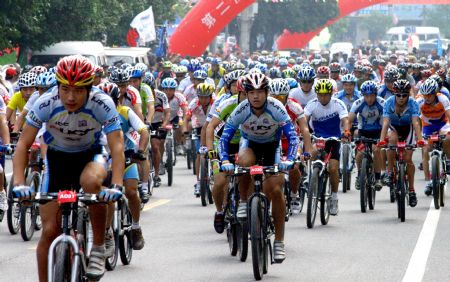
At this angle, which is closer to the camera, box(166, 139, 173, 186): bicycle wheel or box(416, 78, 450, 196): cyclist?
box(416, 78, 450, 196): cyclist

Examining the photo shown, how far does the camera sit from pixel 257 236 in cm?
1132

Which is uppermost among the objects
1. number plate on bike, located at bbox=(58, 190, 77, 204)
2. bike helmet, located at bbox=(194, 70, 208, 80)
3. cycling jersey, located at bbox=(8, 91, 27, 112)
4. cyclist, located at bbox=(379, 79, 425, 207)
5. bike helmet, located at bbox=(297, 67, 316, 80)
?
Answer: bike helmet, located at bbox=(194, 70, 208, 80)

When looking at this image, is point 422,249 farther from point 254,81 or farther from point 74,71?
point 74,71

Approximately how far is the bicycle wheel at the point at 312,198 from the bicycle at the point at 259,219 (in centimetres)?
373

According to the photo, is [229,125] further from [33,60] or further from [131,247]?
[33,60]

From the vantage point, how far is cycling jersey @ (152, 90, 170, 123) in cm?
2056

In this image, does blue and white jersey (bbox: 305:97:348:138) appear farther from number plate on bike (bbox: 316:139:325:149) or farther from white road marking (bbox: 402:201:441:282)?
white road marking (bbox: 402:201:441:282)

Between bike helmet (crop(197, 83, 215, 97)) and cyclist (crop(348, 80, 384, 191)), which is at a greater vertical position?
bike helmet (crop(197, 83, 215, 97))

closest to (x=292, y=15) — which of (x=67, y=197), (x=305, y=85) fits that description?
(x=305, y=85)

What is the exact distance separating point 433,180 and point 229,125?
5.90 metres

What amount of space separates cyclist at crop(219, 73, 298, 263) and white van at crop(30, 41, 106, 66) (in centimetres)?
2276

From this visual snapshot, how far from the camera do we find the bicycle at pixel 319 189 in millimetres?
15609

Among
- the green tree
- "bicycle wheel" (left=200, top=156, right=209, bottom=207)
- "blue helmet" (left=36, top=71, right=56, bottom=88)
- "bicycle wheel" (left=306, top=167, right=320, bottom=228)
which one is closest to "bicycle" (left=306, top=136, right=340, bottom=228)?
"bicycle wheel" (left=306, top=167, right=320, bottom=228)

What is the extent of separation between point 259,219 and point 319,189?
4489 millimetres
